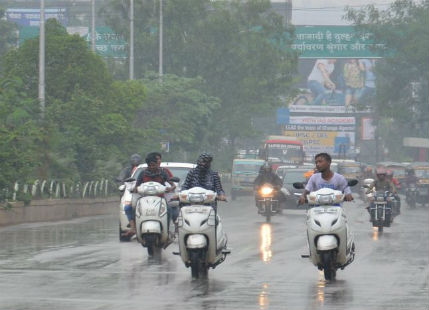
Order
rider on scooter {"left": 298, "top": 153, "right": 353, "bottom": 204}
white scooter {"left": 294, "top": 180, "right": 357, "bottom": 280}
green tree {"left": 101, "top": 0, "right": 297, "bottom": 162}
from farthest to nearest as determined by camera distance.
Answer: green tree {"left": 101, "top": 0, "right": 297, "bottom": 162} < rider on scooter {"left": 298, "top": 153, "right": 353, "bottom": 204} < white scooter {"left": 294, "top": 180, "right": 357, "bottom": 280}

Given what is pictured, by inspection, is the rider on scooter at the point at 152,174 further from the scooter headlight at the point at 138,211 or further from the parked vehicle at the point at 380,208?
the parked vehicle at the point at 380,208

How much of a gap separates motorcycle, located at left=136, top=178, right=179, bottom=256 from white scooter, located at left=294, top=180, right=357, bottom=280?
3361mm

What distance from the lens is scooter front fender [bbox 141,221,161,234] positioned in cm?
1884

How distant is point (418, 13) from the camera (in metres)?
94.5

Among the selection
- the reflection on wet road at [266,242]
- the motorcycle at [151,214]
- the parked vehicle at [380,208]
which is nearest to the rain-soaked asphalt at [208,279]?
the reflection on wet road at [266,242]

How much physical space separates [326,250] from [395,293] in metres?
1.42

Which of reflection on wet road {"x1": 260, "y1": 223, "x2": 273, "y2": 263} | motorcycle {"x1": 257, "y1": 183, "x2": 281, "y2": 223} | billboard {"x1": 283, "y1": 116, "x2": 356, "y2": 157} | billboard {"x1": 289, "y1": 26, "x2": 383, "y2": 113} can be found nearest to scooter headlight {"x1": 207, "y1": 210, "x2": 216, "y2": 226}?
reflection on wet road {"x1": 260, "y1": 223, "x2": 273, "y2": 263}

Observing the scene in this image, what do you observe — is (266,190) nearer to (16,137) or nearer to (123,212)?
(16,137)

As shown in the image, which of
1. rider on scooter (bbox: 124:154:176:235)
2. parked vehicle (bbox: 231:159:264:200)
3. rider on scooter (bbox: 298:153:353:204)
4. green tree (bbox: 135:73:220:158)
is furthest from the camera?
parked vehicle (bbox: 231:159:264:200)

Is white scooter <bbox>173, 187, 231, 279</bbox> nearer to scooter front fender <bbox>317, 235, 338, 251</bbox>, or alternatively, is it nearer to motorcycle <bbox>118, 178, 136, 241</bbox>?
scooter front fender <bbox>317, 235, 338, 251</bbox>

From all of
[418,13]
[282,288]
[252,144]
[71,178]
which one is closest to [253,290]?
[282,288]

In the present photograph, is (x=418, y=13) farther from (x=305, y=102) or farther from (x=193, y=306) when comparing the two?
(x=193, y=306)

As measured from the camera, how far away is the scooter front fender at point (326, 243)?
1586cm

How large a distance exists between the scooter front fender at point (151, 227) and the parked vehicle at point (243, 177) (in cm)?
4503
